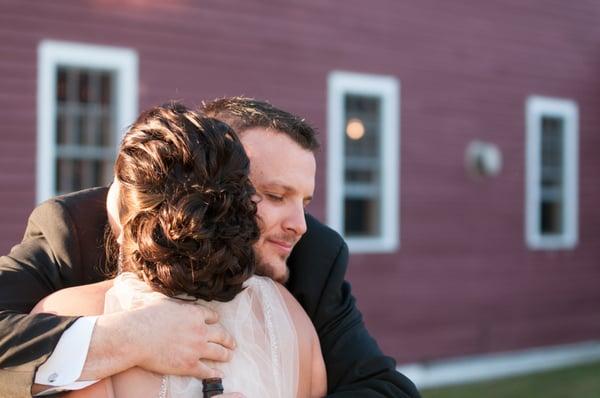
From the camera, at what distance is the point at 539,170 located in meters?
13.1

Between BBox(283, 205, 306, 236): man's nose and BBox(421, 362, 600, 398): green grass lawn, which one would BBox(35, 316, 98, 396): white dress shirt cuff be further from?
BBox(421, 362, 600, 398): green grass lawn

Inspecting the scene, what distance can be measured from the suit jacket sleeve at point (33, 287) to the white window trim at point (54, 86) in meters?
5.59

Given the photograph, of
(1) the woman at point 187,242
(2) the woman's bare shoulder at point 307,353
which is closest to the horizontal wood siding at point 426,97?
(2) the woman's bare shoulder at point 307,353

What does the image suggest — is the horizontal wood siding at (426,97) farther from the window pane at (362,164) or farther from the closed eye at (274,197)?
the closed eye at (274,197)

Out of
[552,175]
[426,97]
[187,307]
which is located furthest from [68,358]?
[552,175]

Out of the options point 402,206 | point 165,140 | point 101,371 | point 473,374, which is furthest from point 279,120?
point 473,374

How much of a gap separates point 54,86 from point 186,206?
6.56 meters

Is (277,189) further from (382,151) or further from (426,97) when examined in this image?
(426,97)

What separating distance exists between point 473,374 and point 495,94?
11.8 feet

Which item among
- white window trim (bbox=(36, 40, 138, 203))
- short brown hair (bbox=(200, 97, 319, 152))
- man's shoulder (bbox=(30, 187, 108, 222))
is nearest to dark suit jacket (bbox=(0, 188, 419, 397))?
man's shoulder (bbox=(30, 187, 108, 222))

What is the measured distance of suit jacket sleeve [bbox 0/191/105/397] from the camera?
6.62 ft

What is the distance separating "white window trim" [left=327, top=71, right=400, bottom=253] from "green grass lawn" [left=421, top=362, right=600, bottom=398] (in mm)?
1802

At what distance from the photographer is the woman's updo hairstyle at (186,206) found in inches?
75.4

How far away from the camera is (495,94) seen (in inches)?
488
